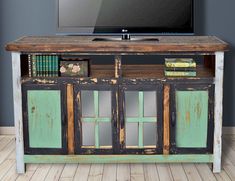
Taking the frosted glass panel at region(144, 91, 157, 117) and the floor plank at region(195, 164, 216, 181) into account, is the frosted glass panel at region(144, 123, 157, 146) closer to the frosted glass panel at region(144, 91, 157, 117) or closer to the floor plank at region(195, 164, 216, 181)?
the frosted glass panel at region(144, 91, 157, 117)

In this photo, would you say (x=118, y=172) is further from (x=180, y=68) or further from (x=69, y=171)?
(x=180, y=68)

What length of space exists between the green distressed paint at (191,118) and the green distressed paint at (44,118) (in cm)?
74

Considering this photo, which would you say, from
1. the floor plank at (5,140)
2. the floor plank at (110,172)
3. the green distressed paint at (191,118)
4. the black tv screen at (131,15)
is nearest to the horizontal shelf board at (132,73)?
the green distressed paint at (191,118)

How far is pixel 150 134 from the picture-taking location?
355cm

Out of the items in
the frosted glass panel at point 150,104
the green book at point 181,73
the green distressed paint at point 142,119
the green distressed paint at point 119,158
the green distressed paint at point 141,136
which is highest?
the green book at point 181,73

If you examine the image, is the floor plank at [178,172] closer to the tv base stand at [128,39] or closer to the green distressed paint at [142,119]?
the green distressed paint at [142,119]

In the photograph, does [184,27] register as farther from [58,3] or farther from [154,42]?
[58,3]

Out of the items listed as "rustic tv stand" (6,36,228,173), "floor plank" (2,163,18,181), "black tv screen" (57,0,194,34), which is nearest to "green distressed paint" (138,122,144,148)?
"rustic tv stand" (6,36,228,173)

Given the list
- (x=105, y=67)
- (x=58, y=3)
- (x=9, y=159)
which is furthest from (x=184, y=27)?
(x=9, y=159)

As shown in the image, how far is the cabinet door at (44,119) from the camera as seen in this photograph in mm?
3496

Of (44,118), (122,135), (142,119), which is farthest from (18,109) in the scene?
(142,119)

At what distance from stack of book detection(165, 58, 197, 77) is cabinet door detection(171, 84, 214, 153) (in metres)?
0.08

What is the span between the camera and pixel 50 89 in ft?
11.5

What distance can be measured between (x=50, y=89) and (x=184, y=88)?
0.82m
